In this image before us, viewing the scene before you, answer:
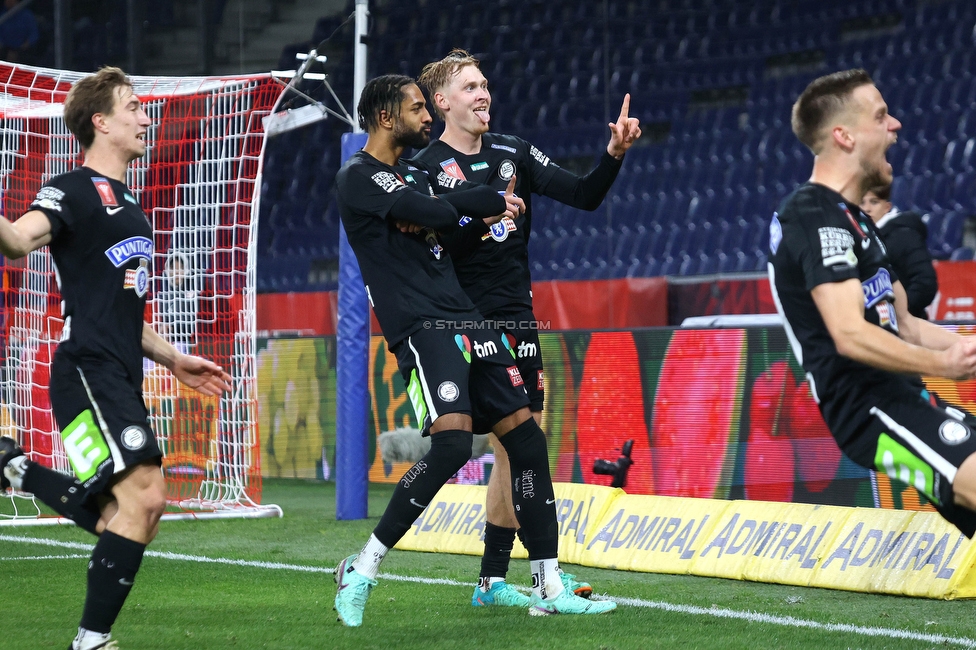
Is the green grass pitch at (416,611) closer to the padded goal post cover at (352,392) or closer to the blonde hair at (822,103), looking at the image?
the padded goal post cover at (352,392)

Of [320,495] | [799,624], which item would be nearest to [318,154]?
[320,495]

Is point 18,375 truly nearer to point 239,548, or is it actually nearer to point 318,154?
point 239,548

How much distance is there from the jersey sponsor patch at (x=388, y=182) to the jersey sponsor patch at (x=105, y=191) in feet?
3.05

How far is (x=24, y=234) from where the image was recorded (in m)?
3.44

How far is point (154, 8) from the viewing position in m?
18.6

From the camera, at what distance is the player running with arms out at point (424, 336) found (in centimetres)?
425

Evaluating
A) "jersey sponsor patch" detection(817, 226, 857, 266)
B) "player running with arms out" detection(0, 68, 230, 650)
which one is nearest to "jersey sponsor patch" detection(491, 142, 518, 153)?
"player running with arms out" detection(0, 68, 230, 650)

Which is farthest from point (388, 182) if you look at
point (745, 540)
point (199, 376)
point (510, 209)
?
point (745, 540)

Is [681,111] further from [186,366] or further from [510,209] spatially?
[186,366]

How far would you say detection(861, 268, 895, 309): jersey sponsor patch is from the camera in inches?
128

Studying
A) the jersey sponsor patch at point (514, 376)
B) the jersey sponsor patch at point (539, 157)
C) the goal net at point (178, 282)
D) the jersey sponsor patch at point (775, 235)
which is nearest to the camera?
the jersey sponsor patch at point (775, 235)

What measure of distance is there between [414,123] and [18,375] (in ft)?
17.5

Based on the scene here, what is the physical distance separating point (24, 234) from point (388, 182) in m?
1.30
